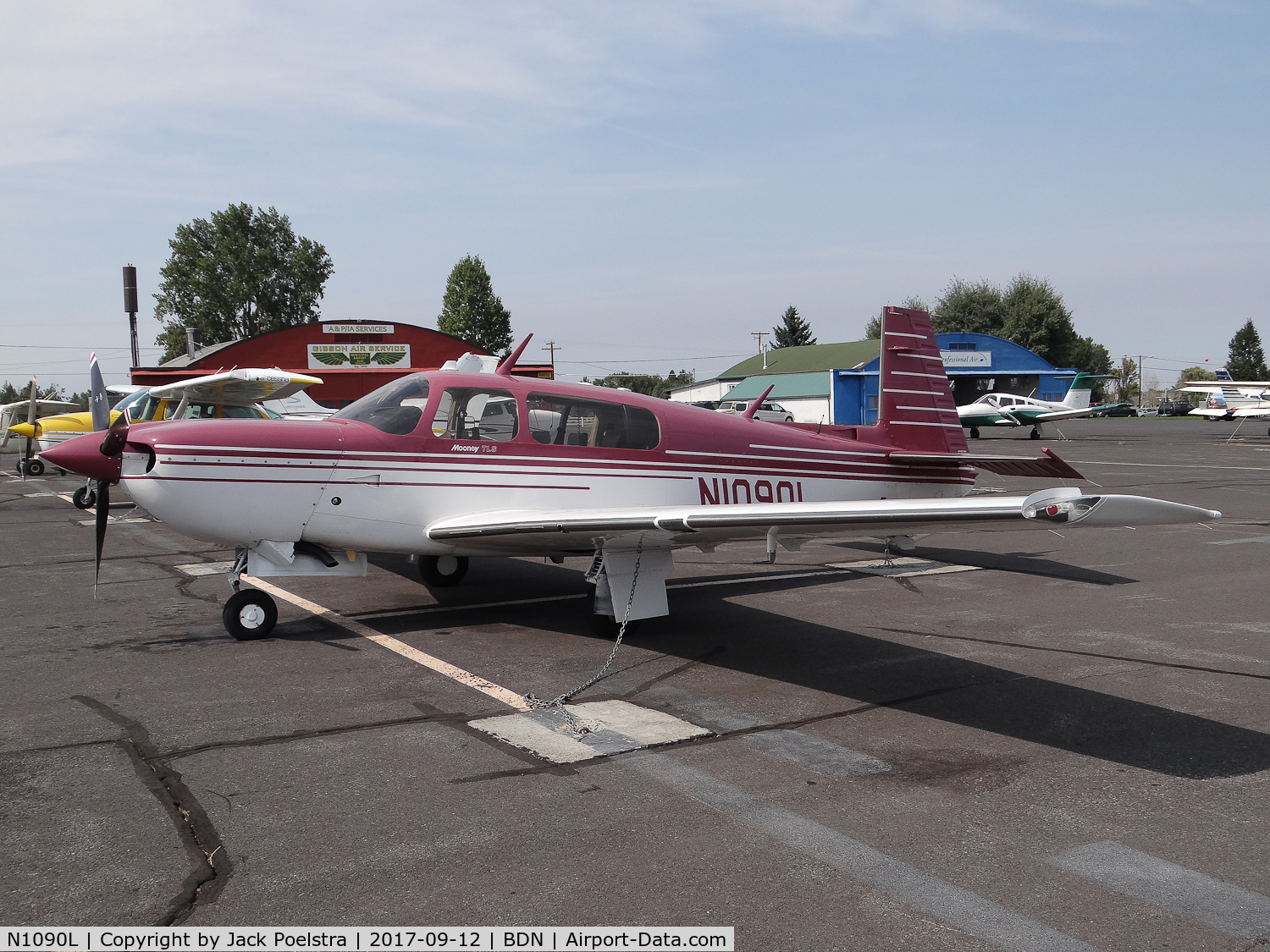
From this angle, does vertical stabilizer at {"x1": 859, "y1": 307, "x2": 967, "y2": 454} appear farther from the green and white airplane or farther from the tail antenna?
the green and white airplane

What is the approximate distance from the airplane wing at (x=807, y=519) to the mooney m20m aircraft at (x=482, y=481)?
23 mm

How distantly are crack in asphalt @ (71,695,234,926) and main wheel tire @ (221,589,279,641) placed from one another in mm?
1763

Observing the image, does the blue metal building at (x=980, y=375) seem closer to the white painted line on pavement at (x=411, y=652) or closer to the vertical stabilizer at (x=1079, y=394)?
the vertical stabilizer at (x=1079, y=394)

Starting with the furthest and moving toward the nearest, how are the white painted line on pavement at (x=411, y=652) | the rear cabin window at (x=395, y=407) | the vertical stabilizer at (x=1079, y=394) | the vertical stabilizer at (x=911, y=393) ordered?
the vertical stabilizer at (x=1079, y=394) < the vertical stabilizer at (x=911, y=393) < the rear cabin window at (x=395, y=407) < the white painted line on pavement at (x=411, y=652)

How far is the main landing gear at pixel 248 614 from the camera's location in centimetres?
734

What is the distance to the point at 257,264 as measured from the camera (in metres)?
81.2

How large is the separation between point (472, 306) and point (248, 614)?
7923 centimetres

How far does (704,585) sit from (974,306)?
83054mm

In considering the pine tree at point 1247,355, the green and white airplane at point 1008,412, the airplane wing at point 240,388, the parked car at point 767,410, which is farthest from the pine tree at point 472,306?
the pine tree at point 1247,355

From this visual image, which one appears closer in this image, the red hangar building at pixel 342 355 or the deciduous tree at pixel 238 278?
the red hangar building at pixel 342 355

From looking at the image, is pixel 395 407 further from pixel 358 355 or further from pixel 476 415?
pixel 358 355

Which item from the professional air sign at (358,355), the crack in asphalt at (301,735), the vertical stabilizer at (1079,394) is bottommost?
the crack in asphalt at (301,735)

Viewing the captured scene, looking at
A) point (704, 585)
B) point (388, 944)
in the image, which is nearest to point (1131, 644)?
point (704, 585)

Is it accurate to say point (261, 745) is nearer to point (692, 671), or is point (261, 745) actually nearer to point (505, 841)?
point (505, 841)
